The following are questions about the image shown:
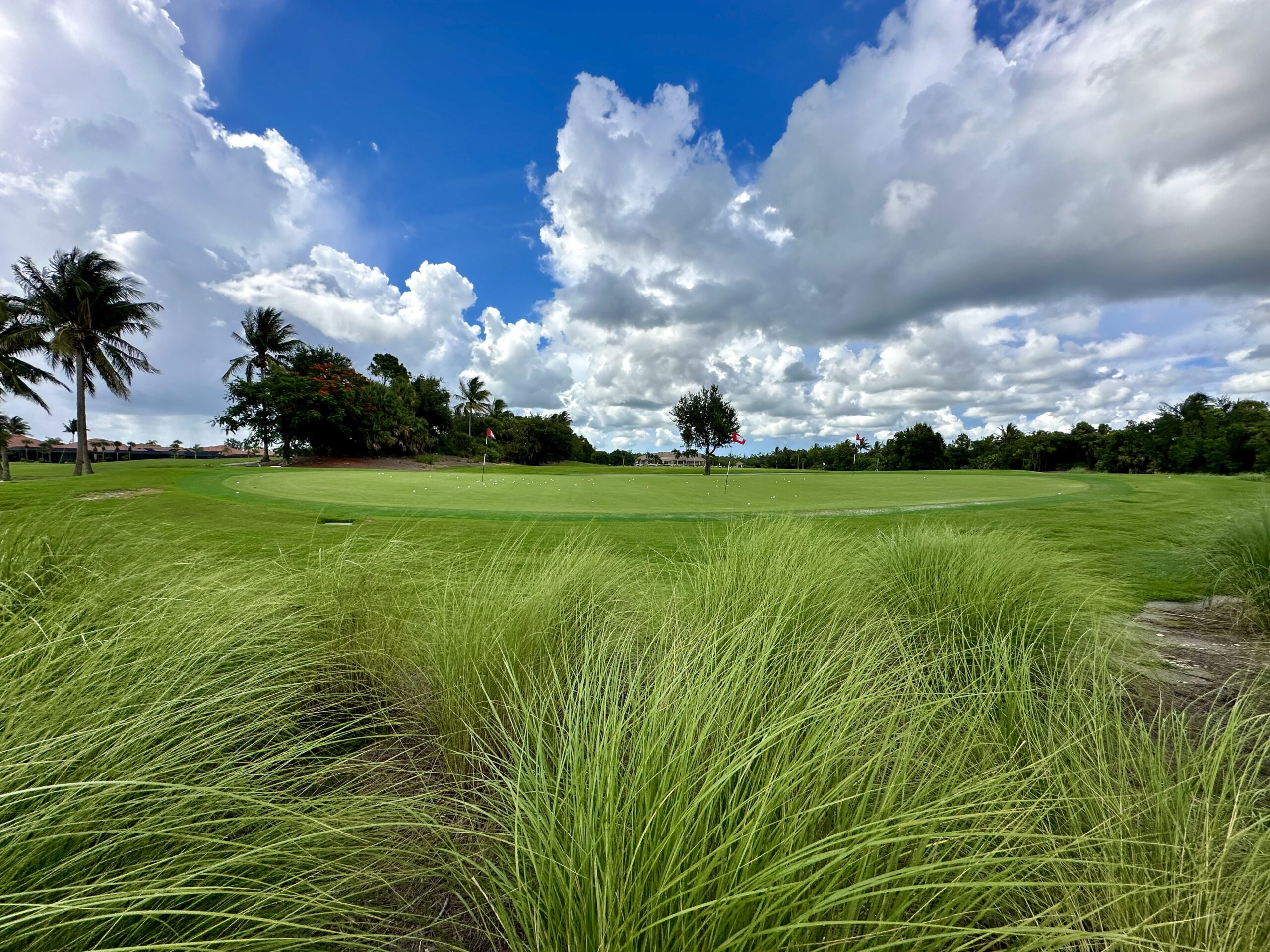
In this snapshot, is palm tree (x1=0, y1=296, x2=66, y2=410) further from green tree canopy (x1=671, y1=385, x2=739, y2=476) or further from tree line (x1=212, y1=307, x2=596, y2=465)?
green tree canopy (x1=671, y1=385, x2=739, y2=476)

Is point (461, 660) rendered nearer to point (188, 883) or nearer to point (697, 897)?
point (188, 883)

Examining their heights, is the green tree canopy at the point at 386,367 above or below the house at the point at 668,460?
above

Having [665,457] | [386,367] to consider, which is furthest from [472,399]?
[665,457]

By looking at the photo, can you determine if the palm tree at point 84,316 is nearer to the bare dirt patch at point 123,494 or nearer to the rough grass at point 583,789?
the bare dirt patch at point 123,494

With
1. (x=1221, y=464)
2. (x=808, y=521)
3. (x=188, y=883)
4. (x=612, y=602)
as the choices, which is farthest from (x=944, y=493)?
(x=1221, y=464)

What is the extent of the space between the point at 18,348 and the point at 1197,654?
4337cm

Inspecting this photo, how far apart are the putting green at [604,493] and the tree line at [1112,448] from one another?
26.9m

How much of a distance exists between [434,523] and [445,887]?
7.70 m

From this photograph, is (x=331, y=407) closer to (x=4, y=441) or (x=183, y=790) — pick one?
(x=4, y=441)

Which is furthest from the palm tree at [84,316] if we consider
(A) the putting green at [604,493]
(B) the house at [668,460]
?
(B) the house at [668,460]

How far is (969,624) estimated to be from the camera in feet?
10.1

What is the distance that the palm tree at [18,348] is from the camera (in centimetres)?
2525

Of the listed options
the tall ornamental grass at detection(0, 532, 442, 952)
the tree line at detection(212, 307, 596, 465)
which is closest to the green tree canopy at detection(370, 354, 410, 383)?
the tree line at detection(212, 307, 596, 465)

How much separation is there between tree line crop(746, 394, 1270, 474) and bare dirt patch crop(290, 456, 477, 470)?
5529 cm
